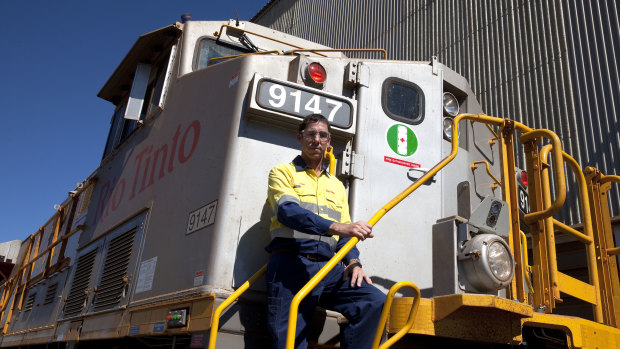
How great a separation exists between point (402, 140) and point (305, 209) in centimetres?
115

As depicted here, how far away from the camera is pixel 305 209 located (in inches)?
92.0

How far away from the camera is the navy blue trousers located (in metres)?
2.29

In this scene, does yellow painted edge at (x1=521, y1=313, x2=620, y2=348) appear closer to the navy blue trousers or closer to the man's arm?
the navy blue trousers

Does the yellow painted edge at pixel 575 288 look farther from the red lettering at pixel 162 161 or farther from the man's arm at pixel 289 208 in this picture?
the red lettering at pixel 162 161

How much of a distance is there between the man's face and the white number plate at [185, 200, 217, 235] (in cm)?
60

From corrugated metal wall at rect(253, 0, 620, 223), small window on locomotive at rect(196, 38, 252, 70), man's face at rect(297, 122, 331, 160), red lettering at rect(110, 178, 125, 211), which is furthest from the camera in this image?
corrugated metal wall at rect(253, 0, 620, 223)

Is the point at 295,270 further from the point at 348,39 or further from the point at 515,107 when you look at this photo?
the point at 348,39

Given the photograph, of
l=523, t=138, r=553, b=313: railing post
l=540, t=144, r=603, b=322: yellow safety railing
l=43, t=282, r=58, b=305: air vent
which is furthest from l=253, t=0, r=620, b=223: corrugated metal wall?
l=43, t=282, r=58, b=305: air vent

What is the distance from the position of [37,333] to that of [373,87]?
4.29 metres

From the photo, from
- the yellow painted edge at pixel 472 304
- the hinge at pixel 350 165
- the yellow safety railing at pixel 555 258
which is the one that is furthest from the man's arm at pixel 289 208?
the yellow safety railing at pixel 555 258

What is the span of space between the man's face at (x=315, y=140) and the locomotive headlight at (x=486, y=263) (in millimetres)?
876

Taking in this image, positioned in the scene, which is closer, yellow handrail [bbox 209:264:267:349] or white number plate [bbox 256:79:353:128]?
yellow handrail [bbox 209:264:267:349]

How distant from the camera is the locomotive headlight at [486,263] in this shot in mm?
2451

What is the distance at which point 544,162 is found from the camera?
317 cm
